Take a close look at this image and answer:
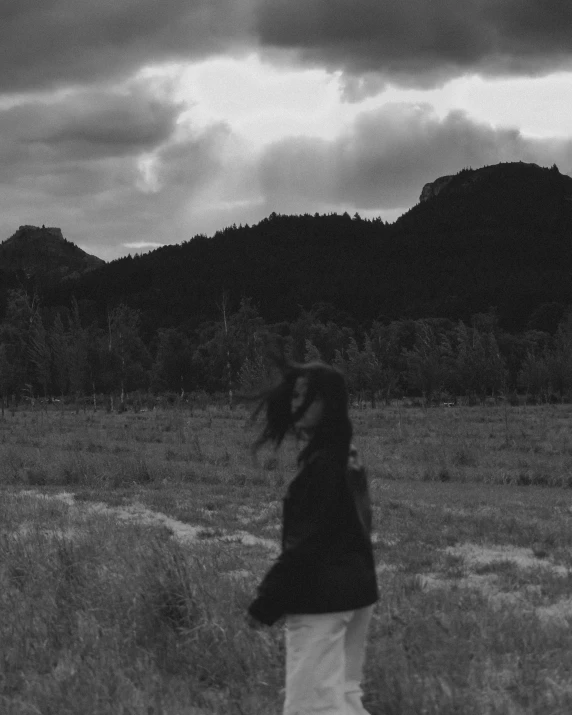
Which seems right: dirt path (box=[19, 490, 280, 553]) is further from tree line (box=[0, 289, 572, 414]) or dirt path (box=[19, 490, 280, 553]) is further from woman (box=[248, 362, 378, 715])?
tree line (box=[0, 289, 572, 414])

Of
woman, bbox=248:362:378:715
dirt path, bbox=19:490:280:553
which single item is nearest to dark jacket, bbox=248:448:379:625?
woman, bbox=248:362:378:715

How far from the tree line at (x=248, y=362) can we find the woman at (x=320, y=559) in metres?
36.0

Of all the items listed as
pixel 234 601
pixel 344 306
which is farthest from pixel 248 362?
pixel 344 306

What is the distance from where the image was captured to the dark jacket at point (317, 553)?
3469 mm

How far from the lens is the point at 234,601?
6.23m

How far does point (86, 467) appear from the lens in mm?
17328

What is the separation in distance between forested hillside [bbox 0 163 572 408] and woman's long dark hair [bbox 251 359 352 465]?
43.1 meters

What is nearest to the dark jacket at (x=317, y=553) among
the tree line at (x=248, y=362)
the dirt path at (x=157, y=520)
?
the dirt path at (x=157, y=520)

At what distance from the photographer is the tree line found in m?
55.7

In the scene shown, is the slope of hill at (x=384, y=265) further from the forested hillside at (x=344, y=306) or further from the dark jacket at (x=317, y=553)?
the dark jacket at (x=317, y=553)

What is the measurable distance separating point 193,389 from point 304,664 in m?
83.4

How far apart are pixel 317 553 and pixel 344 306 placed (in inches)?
5125

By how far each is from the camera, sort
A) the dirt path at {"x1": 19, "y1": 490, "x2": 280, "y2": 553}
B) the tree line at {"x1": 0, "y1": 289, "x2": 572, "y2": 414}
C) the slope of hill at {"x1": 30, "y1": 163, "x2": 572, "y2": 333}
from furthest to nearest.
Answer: the slope of hill at {"x1": 30, "y1": 163, "x2": 572, "y2": 333}, the tree line at {"x1": 0, "y1": 289, "x2": 572, "y2": 414}, the dirt path at {"x1": 19, "y1": 490, "x2": 280, "y2": 553}

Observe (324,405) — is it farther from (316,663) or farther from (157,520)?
(157,520)
